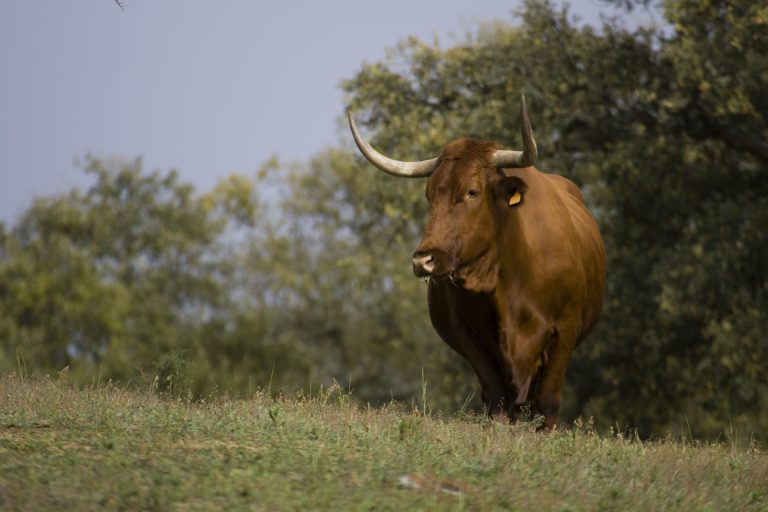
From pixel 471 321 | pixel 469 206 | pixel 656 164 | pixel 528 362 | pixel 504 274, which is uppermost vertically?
pixel 656 164

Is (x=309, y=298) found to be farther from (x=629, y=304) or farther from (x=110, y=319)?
(x=629, y=304)

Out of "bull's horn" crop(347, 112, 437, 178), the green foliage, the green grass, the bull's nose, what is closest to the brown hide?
the bull's nose

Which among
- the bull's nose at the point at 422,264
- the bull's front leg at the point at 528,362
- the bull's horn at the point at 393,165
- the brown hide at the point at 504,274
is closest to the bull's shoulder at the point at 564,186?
the brown hide at the point at 504,274

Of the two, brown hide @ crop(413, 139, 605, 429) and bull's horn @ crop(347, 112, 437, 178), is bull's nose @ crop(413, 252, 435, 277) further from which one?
bull's horn @ crop(347, 112, 437, 178)

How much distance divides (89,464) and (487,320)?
15.0 ft

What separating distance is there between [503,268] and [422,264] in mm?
1121

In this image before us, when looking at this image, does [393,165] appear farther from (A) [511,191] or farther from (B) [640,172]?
(B) [640,172]

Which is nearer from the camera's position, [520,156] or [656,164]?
[520,156]

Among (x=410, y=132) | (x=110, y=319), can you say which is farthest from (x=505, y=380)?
(x=110, y=319)

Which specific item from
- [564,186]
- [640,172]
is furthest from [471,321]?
[640,172]

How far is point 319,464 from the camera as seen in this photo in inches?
251

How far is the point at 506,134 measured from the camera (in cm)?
1802

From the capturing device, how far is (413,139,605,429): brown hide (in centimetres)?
943

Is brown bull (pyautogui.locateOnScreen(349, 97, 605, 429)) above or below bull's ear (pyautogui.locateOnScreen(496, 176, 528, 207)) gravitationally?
below
